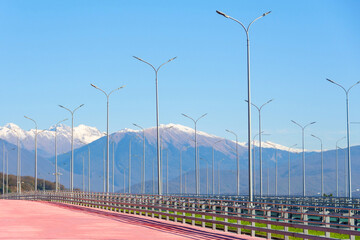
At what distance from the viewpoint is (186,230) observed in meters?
30.1

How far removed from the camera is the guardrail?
22.7 meters

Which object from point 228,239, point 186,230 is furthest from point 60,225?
point 228,239

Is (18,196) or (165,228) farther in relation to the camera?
(18,196)

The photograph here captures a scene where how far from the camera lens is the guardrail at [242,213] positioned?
74.4ft

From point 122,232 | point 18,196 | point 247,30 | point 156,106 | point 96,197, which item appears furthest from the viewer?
point 18,196

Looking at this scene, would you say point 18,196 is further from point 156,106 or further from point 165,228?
point 165,228

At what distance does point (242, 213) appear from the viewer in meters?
28.0

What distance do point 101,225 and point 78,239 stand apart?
7.55m

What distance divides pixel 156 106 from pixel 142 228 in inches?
852

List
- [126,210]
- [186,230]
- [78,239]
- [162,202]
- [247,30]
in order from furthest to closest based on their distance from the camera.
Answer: [126,210] → [162,202] → [247,30] → [186,230] → [78,239]

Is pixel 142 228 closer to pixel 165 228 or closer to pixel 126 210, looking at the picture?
pixel 165 228

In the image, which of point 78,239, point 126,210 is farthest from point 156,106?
point 78,239

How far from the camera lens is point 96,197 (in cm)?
5906

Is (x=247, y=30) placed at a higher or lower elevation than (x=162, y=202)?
higher
